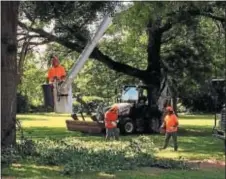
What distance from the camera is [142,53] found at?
4331 cm

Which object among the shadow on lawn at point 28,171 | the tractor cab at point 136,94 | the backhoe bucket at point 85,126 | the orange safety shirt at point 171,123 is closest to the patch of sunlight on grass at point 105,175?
the shadow on lawn at point 28,171

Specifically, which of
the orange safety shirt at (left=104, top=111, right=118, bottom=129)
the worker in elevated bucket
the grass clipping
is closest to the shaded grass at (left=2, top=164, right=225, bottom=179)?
the grass clipping

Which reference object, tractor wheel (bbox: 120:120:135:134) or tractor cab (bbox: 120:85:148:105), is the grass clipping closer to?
tractor wheel (bbox: 120:120:135:134)

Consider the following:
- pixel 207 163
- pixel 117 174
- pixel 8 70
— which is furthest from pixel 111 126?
pixel 117 174

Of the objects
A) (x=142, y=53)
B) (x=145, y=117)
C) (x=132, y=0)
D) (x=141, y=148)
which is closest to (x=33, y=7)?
(x=132, y=0)

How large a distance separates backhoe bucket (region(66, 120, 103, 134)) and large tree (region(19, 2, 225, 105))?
346cm

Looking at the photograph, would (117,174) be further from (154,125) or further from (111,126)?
(154,125)

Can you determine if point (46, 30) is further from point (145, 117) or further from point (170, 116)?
point (145, 117)

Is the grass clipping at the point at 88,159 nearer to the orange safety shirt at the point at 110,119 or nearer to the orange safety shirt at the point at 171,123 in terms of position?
the orange safety shirt at the point at 171,123

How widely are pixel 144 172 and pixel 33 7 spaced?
18.6 ft

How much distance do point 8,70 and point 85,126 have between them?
42.7 ft

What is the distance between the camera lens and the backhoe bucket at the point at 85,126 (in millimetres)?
26922

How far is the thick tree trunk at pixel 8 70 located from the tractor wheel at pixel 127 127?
13.2m

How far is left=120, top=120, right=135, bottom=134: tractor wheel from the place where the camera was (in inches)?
1107
